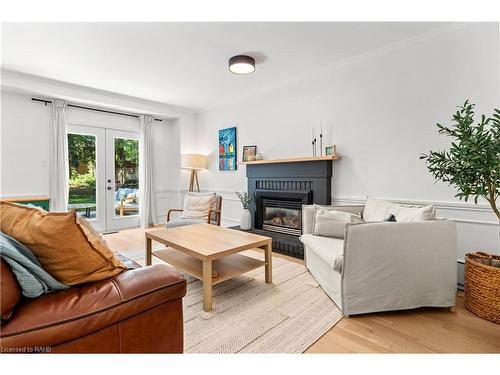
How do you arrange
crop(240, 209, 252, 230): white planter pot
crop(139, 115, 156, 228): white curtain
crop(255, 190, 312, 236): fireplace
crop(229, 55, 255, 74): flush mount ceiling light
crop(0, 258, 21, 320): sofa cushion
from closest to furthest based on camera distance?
crop(0, 258, 21, 320): sofa cushion
crop(229, 55, 255, 74): flush mount ceiling light
crop(255, 190, 312, 236): fireplace
crop(240, 209, 252, 230): white planter pot
crop(139, 115, 156, 228): white curtain

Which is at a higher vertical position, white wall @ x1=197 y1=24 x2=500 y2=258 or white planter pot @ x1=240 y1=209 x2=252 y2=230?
white wall @ x1=197 y1=24 x2=500 y2=258

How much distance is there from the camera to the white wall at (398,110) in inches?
92.4

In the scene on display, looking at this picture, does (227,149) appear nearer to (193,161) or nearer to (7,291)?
(193,161)

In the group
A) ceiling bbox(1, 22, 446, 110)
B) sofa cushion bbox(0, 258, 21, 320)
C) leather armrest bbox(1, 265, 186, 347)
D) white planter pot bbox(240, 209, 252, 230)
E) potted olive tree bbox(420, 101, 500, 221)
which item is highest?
ceiling bbox(1, 22, 446, 110)

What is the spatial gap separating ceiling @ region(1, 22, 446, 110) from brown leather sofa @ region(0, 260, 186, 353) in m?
2.31

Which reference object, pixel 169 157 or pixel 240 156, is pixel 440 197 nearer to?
pixel 240 156

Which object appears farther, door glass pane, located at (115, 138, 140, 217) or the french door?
door glass pane, located at (115, 138, 140, 217)

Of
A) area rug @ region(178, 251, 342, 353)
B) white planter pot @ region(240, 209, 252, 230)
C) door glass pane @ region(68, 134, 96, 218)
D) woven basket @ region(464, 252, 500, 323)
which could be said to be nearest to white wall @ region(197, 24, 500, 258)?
woven basket @ region(464, 252, 500, 323)

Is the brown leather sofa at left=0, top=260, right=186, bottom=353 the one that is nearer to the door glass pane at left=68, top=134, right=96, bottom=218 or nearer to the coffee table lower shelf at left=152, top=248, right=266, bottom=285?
the coffee table lower shelf at left=152, top=248, right=266, bottom=285

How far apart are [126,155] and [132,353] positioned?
15.2 ft

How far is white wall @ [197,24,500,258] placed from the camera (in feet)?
7.70

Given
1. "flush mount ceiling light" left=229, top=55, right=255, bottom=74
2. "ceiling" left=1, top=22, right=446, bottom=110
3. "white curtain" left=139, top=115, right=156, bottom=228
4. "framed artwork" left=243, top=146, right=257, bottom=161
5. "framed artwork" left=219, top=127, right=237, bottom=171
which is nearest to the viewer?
"ceiling" left=1, top=22, right=446, bottom=110

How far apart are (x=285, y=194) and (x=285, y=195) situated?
0.05 feet

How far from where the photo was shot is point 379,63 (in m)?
2.95
